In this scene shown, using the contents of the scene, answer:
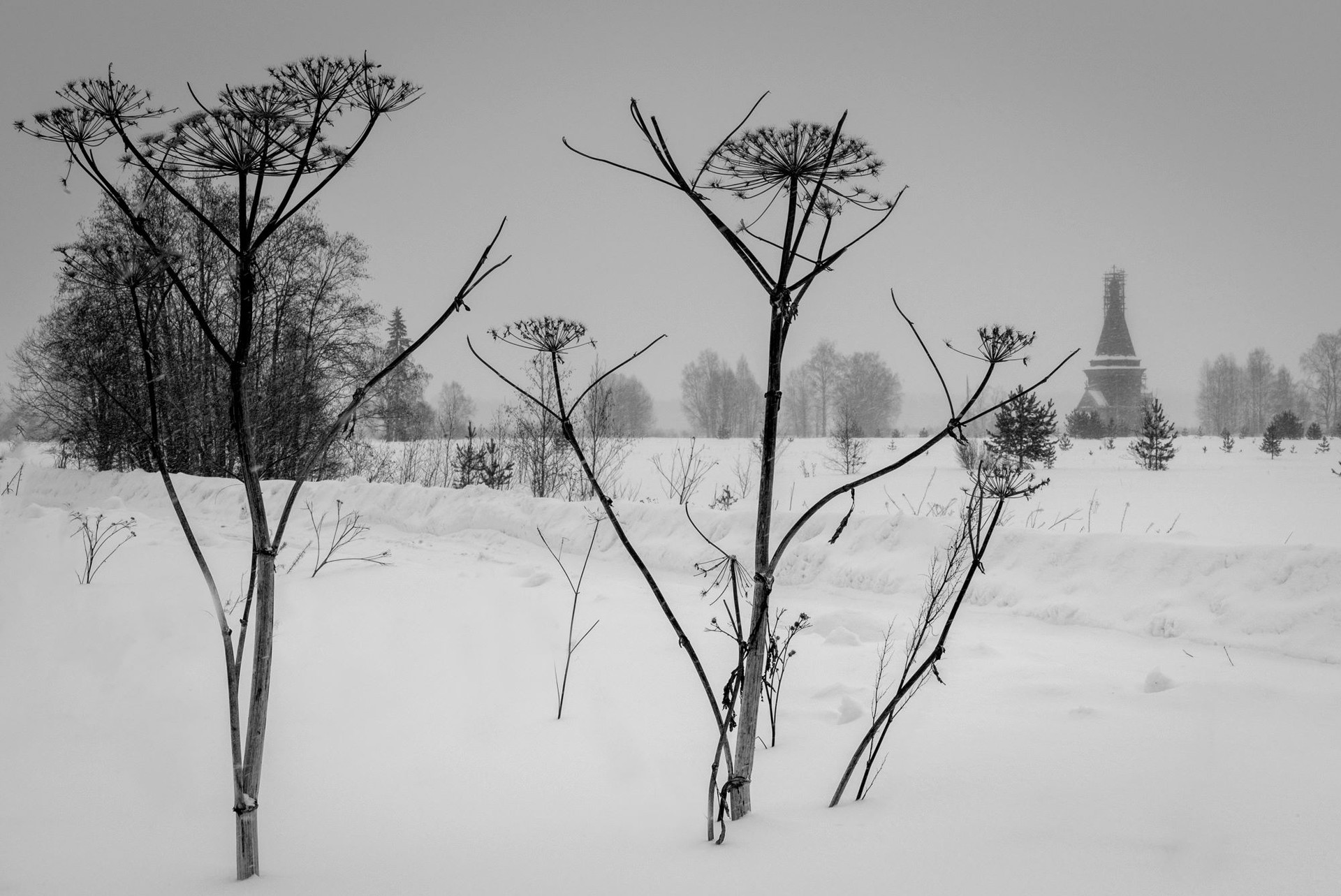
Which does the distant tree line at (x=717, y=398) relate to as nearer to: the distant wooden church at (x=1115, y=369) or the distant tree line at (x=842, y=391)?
the distant tree line at (x=842, y=391)

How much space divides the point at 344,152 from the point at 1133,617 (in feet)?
19.4

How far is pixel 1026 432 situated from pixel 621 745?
20.1m

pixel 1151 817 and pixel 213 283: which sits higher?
pixel 213 283

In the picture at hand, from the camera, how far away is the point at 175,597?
11.7 ft

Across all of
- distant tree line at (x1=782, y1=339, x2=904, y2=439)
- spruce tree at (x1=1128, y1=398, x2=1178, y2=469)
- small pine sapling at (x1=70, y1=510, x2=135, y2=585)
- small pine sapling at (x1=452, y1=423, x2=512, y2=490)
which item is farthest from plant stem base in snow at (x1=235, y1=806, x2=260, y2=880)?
distant tree line at (x1=782, y1=339, x2=904, y2=439)

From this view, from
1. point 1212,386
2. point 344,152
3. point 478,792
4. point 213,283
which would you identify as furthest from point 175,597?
point 1212,386

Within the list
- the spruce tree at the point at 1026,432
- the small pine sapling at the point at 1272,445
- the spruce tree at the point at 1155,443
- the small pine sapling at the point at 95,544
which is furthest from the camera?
the small pine sapling at the point at 1272,445

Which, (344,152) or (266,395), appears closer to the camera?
(344,152)

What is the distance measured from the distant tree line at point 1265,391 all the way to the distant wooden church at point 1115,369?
7151 millimetres

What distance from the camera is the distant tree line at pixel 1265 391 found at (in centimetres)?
5862

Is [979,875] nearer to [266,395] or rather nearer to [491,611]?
[491,611]

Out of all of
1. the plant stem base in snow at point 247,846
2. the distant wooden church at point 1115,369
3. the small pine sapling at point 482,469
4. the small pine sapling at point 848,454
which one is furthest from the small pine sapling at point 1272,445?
the distant wooden church at point 1115,369

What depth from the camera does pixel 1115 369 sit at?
68.5 m

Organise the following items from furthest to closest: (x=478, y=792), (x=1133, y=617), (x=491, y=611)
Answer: (x=1133, y=617), (x=491, y=611), (x=478, y=792)
